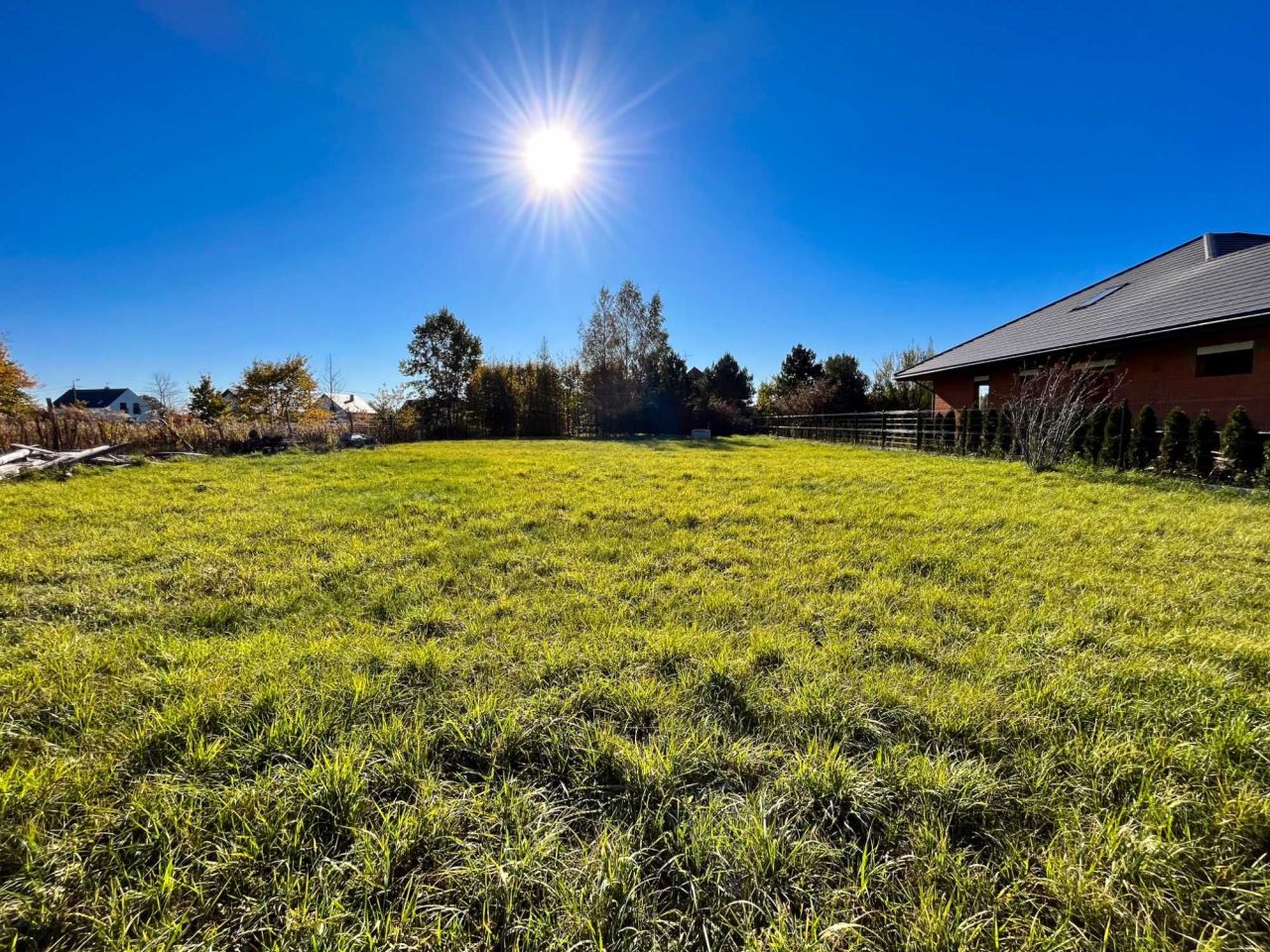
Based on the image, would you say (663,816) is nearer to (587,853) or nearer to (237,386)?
(587,853)

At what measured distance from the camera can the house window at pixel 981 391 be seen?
14146 millimetres

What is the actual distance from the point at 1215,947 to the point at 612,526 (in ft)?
13.1

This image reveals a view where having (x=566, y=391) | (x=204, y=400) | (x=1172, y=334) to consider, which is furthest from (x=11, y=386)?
(x=1172, y=334)

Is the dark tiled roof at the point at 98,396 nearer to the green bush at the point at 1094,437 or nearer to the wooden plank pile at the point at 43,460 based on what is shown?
the wooden plank pile at the point at 43,460

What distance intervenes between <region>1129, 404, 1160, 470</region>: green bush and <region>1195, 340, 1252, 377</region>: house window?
2169 mm

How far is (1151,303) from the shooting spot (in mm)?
10156

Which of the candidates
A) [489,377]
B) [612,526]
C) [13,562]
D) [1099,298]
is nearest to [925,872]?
[612,526]

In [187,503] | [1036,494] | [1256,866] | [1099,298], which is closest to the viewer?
[1256,866]

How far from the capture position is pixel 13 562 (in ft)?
10.8

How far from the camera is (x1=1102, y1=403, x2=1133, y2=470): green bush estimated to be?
845 centimetres

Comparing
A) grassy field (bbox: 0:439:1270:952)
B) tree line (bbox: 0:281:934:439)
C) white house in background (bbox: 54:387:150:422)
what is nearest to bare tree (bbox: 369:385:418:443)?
tree line (bbox: 0:281:934:439)

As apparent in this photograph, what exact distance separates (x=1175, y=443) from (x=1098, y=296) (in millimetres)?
8082

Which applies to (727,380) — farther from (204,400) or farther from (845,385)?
(204,400)

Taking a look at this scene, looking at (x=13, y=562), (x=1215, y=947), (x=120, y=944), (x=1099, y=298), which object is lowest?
(x=1215, y=947)
